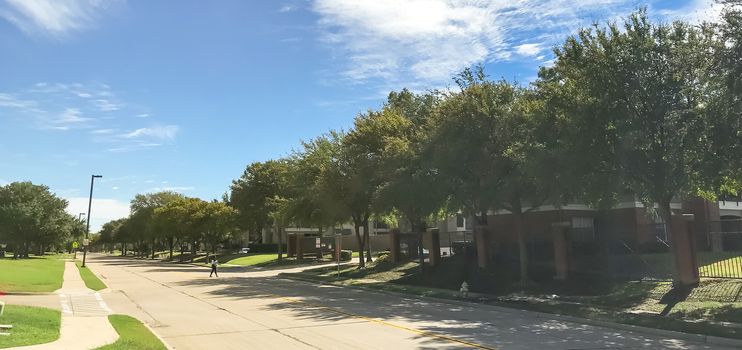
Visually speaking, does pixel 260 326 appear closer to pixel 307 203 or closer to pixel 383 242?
pixel 307 203

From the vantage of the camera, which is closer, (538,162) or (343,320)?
(343,320)

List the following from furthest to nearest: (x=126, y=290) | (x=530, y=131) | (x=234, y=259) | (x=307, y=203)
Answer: (x=234, y=259)
(x=307, y=203)
(x=126, y=290)
(x=530, y=131)

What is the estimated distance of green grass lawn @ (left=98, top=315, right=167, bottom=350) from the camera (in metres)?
10.7

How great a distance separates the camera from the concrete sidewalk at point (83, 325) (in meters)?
11.0

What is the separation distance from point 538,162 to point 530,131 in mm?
2373

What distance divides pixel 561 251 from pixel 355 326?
13605mm

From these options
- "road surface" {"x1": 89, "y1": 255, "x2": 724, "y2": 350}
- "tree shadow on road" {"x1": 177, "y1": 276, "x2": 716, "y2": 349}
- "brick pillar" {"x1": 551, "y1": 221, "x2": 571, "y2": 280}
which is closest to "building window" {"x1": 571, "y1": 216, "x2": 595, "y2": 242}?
"brick pillar" {"x1": 551, "y1": 221, "x2": 571, "y2": 280}

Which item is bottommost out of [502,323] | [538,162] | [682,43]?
[502,323]

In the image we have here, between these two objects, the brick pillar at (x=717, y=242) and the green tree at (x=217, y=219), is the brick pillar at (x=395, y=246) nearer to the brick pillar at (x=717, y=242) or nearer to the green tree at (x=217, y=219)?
the brick pillar at (x=717, y=242)

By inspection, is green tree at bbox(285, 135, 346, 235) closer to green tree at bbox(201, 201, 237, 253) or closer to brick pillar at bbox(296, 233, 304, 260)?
brick pillar at bbox(296, 233, 304, 260)

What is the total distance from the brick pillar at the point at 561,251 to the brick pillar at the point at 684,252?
545 cm

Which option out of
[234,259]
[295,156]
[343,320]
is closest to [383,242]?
[234,259]

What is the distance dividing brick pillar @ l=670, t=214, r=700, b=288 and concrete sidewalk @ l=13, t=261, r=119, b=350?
671 inches

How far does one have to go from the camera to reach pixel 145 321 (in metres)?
16.0
